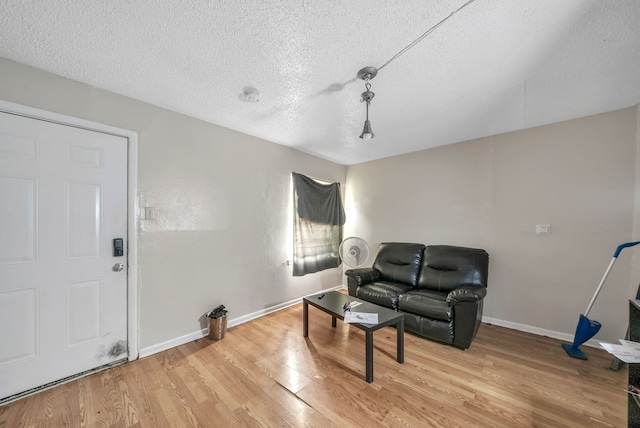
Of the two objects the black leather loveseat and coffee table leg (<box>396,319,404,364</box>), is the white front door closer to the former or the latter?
coffee table leg (<box>396,319,404,364</box>)

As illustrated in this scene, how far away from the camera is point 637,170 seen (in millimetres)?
2184

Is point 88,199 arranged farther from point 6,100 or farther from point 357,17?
point 357,17

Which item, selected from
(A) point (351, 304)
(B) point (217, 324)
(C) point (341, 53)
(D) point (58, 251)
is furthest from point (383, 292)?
(D) point (58, 251)

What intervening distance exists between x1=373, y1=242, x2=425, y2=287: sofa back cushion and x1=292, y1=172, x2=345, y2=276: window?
902 millimetres

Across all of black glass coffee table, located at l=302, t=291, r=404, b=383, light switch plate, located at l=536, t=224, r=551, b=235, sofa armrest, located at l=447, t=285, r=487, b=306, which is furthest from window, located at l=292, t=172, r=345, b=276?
light switch plate, located at l=536, t=224, r=551, b=235

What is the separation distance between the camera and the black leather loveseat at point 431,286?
7.50ft

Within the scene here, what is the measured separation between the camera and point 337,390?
1728mm

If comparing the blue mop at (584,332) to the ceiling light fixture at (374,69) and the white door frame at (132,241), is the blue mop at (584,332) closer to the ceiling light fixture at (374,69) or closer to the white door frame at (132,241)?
the ceiling light fixture at (374,69)

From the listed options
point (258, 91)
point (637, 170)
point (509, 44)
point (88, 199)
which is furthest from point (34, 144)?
point (637, 170)

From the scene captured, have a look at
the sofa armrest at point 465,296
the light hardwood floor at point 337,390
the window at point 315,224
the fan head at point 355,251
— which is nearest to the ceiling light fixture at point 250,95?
the window at point 315,224

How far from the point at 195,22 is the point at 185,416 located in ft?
7.95

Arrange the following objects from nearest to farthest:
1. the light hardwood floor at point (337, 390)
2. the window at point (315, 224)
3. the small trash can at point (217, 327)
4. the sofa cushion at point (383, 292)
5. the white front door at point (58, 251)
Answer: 1. the light hardwood floor at point (337, 390)
2. the white front door at point (58, 251)
3. the small trash can at point (217, 327)
4. the sofa cushion at point (383, 292)
5. the window at point (315, 224)

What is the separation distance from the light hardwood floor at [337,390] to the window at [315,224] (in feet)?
4.65

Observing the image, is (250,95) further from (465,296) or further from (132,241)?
(465,296)
